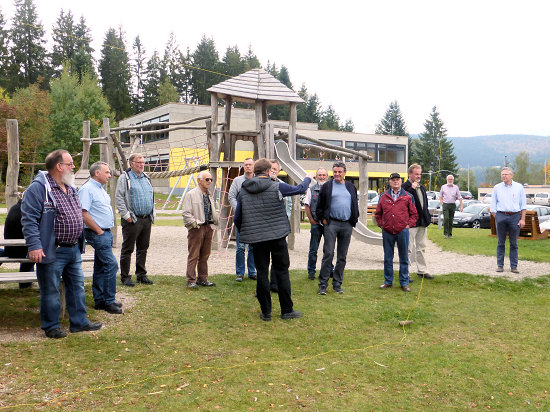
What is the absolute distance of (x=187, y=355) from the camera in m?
4.42

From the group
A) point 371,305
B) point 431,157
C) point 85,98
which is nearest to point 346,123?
point 431,157

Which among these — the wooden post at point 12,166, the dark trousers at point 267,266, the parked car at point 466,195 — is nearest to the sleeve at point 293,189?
the dark trousers at point 267,266

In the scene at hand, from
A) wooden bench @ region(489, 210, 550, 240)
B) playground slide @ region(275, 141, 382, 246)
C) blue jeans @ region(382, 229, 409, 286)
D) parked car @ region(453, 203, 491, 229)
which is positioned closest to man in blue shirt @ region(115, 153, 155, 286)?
blue jeans @ region(382, 229, 409, 286)

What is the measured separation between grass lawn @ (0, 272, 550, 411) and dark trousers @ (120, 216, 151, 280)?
0.43m

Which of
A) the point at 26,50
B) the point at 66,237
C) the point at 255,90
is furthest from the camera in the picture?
the point at 26,50

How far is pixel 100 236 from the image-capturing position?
18.2 ft

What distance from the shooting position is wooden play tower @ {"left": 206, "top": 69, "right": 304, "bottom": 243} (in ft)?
36.7

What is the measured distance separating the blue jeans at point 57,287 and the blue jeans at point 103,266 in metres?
0.58

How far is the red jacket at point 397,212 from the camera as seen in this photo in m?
7.02

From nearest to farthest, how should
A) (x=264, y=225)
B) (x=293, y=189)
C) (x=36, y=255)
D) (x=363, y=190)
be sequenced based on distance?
(x=36, y=255) < (x=264, y=225) < (x=293, y=189) < (x=363, y=190)

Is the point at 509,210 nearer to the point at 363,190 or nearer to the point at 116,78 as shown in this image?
the point at 363,190

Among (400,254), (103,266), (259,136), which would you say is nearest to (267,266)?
(103,266)

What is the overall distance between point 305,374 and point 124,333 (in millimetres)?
1956

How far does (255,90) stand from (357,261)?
4713 mm
